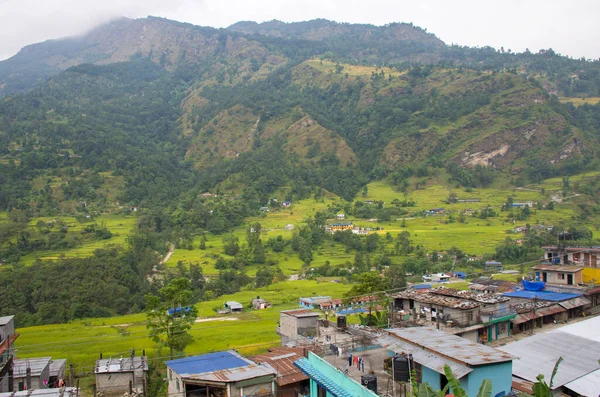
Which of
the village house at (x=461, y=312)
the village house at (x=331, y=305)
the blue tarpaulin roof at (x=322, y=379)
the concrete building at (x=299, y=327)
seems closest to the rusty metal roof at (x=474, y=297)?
the village house at (x=461, y=312)

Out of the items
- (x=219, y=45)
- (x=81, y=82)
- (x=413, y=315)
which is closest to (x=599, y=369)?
(x=413, y=315)

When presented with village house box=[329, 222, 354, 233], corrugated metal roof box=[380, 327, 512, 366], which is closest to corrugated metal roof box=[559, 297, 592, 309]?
corrugated metal roof box=[380, 327, 512, 366]

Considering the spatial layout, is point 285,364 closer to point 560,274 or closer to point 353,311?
point 353,311

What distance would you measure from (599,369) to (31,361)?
19676mm

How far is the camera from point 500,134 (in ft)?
317

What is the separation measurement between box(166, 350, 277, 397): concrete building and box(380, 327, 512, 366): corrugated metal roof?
361cm

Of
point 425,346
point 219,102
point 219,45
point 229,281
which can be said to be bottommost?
point 229,281

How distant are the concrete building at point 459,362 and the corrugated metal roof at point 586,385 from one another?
10.3ft

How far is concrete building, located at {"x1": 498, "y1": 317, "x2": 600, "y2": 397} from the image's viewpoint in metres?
14.8

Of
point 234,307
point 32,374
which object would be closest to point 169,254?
point 234,307

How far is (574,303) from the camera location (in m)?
24.2

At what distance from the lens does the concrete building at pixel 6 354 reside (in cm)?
1756

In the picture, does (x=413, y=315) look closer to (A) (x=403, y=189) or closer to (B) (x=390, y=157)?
(A) (x=403, y=189)

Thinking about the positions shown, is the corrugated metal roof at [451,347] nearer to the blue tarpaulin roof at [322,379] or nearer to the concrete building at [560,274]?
the blue tarpaulin roof at [322,379]
